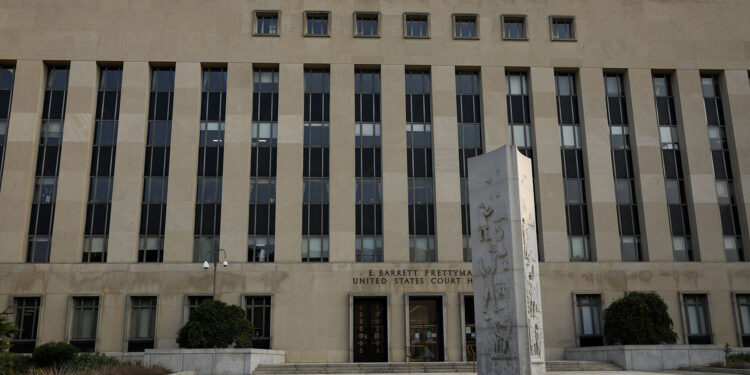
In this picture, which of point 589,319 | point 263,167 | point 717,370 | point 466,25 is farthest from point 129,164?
point 717,370

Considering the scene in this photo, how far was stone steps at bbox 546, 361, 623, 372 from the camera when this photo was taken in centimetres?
3269

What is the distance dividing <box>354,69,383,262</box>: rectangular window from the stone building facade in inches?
5.3

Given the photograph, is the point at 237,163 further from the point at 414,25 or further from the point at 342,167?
the point at 414,25

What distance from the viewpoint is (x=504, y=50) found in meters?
42.1

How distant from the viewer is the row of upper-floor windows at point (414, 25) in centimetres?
4181

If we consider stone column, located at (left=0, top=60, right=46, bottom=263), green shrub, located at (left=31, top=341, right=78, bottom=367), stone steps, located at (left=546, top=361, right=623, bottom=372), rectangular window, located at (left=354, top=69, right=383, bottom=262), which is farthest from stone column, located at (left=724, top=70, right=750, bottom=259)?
stone column, located at (left=0, top=60, right=46, bottom=263)

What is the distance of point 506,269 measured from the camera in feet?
62.2

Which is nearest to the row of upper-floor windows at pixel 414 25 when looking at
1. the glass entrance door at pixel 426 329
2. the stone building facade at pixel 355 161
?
the stone building facade at pixel 355 161

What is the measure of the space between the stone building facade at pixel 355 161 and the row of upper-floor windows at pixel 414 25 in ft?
0.45

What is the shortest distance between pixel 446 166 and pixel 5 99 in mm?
27468

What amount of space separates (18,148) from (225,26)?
14.4 meters

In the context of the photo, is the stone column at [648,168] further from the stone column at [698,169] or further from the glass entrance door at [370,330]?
the glass entrance door at [370,330]

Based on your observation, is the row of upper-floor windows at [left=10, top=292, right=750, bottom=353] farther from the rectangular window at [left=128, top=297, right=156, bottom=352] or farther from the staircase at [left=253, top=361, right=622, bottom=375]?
the staircase at [left=253, top=361, right=622, bottom=375]

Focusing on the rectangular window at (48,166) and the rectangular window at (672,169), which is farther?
the rectangular window at (672,169)
